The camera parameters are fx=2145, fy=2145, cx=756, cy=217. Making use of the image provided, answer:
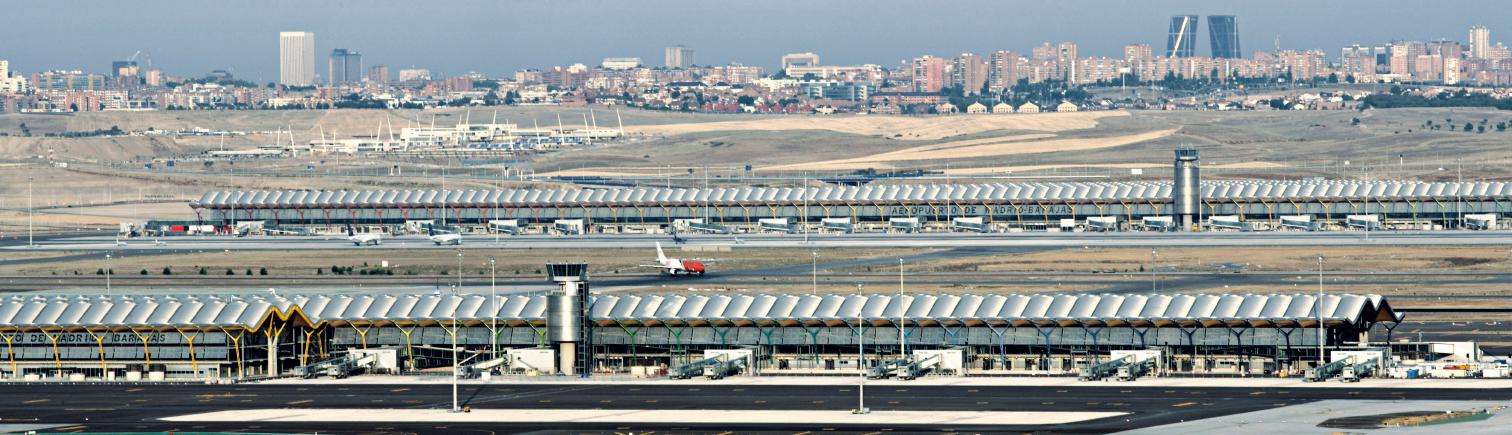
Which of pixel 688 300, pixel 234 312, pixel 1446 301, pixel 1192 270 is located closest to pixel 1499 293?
pixel 1446 301

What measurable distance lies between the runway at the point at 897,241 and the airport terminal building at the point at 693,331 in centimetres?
7144

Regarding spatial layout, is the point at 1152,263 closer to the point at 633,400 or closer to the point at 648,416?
the point at 633,400

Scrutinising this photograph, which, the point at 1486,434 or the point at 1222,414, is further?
the point at 1222,414

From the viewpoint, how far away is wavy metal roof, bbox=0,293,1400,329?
323ft

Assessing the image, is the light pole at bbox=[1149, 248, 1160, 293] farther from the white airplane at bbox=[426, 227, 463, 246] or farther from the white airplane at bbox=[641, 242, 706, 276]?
the white airplane at bbox=[426, 227, 463, 246]

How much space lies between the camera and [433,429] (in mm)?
79312

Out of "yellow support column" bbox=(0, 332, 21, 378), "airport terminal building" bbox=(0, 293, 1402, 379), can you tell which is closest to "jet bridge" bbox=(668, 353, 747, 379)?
"airport terminal building" bbox=(0, 293, 1402, 379)

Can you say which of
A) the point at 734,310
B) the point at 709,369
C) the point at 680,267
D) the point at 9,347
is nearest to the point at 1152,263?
the point at 680,267

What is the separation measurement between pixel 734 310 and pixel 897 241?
260 ft

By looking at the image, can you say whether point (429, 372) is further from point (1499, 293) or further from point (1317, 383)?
point (1499, 293)

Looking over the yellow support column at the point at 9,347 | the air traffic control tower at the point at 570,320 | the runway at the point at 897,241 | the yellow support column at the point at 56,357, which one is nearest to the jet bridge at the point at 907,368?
the air traffic control tower at the point at 570,320

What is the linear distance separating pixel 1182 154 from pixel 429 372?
10812 cm

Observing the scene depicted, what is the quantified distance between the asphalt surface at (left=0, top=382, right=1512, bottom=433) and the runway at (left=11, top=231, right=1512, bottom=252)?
83123 millimetres

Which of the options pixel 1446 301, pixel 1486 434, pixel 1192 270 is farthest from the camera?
pixel 1192 270
